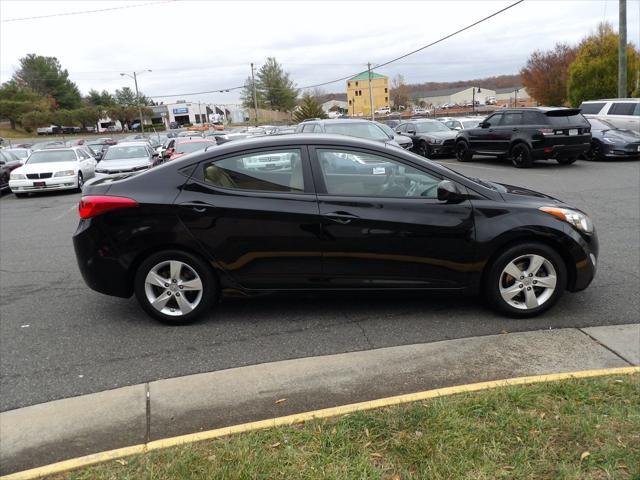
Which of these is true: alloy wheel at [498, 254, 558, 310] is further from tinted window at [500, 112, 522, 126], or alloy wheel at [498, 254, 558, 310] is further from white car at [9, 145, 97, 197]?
white car at [9, 145, 97, 197]

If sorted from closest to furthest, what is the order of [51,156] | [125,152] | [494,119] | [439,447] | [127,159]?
1. [439,447]
2. [51,156]
3. [494,119]
4. [127,159]
5. [125,152]

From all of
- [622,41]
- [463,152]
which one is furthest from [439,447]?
[622,41]

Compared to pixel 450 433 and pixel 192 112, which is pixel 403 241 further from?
pixel 192 112

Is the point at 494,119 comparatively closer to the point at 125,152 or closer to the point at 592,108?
the point at 592,108

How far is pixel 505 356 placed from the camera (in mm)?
4016

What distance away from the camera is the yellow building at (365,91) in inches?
4515

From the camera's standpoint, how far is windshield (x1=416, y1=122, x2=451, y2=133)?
21.8 meters

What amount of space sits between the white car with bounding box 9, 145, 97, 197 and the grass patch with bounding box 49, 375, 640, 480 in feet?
49.1

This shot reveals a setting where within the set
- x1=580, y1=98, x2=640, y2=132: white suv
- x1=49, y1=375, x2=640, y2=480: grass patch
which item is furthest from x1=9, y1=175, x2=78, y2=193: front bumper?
x1=580, y1=98, x2=640, y2=132: white suv

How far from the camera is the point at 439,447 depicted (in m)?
2.80

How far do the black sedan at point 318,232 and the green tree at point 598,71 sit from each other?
1320 inches

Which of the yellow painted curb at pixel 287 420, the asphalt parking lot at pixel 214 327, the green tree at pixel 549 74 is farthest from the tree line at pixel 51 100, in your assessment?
the yellow painted curb at pixel 287 420

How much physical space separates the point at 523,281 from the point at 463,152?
588 inches

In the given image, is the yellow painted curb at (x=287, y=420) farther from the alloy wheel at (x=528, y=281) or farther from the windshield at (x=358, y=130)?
the windshield at (x=358, y=130)
